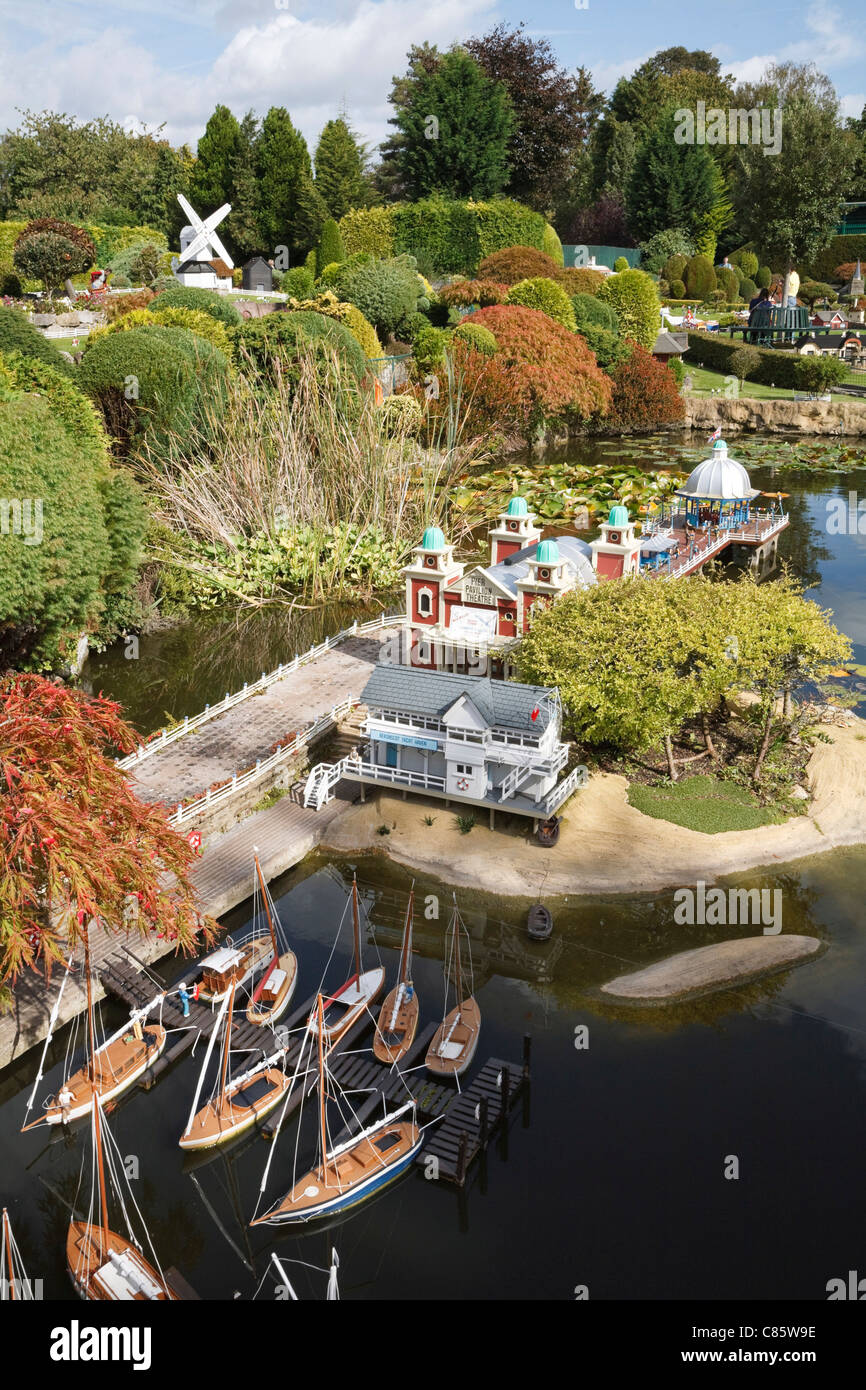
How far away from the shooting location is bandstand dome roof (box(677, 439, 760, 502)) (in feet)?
172

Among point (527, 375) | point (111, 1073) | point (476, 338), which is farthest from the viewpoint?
point (527, 375)

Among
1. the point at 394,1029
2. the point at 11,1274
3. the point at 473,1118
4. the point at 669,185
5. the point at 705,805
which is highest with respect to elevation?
the point at 669,185

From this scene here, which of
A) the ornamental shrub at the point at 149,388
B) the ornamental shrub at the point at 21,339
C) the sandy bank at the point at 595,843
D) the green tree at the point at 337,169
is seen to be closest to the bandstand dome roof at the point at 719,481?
the ornamental shrub at the point at 149,388

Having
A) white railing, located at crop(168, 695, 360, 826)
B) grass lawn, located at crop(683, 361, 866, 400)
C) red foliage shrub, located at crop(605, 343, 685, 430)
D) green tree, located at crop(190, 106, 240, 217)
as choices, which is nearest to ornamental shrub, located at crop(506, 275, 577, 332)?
red foliage shrub, located at crop(605, 343, 685, 430)

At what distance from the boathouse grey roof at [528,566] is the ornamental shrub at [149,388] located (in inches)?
716

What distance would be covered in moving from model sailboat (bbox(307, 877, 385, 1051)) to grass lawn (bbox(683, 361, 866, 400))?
246 ft

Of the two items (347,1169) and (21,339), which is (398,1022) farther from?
(21,339)

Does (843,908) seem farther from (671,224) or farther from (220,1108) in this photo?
(671,224)

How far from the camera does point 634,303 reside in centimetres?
8862

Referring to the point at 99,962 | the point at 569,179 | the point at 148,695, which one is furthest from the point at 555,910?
the point at 569,179

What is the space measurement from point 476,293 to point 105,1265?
249ft

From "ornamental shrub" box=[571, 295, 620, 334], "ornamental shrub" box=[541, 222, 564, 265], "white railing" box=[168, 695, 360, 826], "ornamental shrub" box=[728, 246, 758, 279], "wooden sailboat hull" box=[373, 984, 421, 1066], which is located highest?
"ornamental shrub" box=[728, 246, 758, 279]

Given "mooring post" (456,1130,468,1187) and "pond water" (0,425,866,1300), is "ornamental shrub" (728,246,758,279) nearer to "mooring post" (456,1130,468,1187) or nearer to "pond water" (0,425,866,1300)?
"pond water" (0,425,866,1300)

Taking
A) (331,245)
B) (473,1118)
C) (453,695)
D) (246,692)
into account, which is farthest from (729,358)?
(473,1118)
